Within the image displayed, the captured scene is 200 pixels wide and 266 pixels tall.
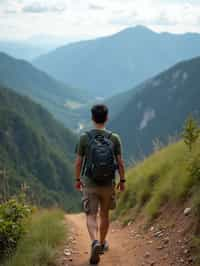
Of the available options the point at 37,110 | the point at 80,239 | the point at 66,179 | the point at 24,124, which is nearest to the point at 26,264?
the point at 80,239

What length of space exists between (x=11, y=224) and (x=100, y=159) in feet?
6.11

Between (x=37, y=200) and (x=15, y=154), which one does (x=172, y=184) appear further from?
(x=15, y=154)

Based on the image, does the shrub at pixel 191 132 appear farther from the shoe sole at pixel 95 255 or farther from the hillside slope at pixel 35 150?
the hillside slope at pixel 35 150

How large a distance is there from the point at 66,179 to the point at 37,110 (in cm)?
5699

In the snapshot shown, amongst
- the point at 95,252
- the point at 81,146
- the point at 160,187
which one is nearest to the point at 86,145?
the point at 81,146

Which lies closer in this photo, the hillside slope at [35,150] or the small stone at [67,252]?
the small stone at [67,252]

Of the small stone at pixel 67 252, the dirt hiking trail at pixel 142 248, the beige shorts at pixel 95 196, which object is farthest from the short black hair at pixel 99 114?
the small stone at pixel 67 252

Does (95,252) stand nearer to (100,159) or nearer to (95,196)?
(95,196)

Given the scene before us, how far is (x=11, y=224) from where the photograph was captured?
6.16 m

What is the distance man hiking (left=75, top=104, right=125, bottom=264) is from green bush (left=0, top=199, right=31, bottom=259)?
1.19 m

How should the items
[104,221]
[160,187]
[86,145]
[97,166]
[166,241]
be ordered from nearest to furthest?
[97,166], [86,145], [104,221], [166,241], [160,187]

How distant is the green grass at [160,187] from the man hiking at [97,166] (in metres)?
1.37

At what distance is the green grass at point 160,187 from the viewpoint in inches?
279

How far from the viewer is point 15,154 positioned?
512 feet
